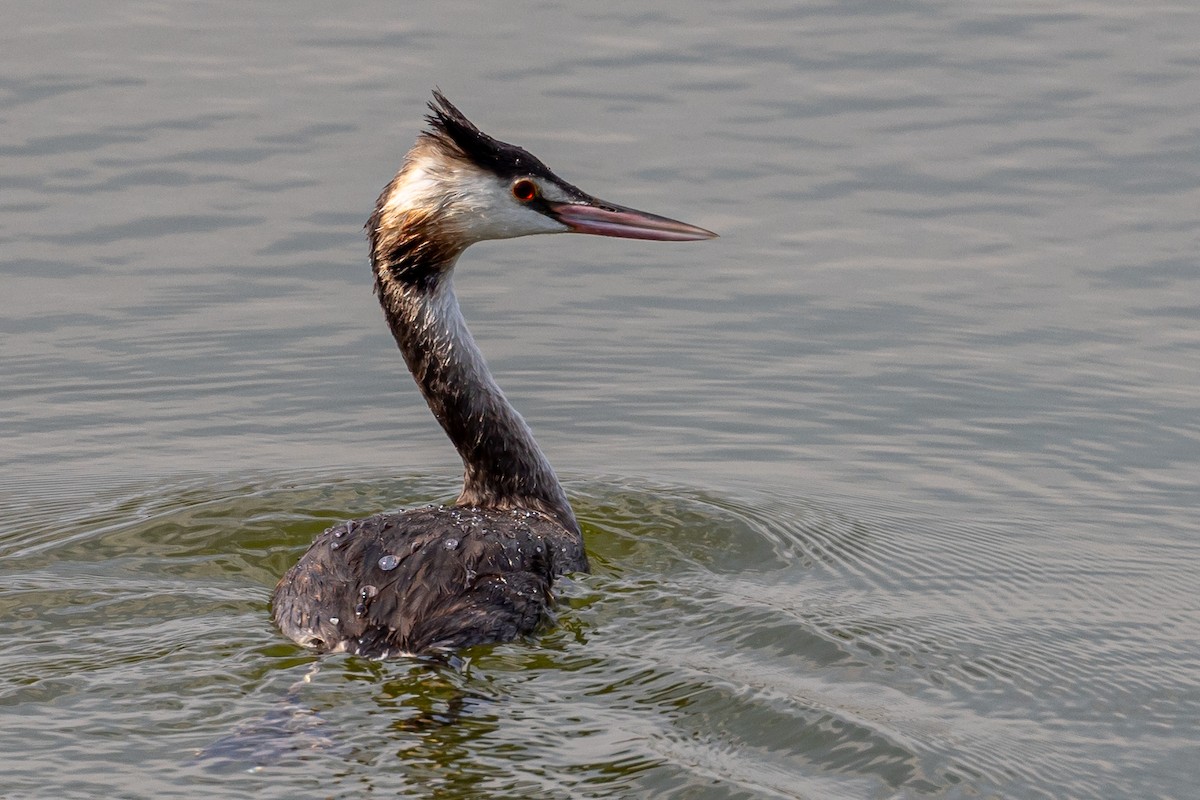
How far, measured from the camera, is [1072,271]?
11.1m

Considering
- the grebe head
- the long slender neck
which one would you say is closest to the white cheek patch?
the grebe head

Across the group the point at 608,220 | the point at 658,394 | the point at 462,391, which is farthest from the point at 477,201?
the point at 658,394

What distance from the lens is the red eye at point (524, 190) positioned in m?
8.43

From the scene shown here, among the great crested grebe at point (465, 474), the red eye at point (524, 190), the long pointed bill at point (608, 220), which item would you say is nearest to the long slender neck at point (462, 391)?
the great crested grebe at point (465, 474)

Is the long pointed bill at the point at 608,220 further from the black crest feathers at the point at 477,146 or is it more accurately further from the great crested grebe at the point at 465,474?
the black crest feathers at the point at 477,146

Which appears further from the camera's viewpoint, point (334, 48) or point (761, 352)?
point (334, 48)

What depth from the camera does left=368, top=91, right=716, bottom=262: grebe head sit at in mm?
8281

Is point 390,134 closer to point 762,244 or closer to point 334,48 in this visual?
point 334,48

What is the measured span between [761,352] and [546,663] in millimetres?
3670

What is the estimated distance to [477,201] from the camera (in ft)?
27.4

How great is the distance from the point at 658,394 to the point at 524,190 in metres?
2.15

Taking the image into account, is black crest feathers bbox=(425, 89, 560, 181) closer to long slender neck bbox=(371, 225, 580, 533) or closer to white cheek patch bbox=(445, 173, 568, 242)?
white cheek patch bbox=(445, 173, 568, 242)

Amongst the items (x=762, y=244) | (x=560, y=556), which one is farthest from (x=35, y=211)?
(x=560, y=556)

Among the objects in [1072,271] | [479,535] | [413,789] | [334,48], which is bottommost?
[413,789]
